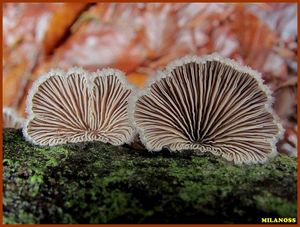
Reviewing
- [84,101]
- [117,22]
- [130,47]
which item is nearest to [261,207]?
[84,101]

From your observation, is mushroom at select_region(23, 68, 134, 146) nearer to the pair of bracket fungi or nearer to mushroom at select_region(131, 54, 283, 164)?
the pair of bracket fungi

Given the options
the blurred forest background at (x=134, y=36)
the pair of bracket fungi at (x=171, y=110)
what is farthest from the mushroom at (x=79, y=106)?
the blurred forest background at (x=134, y=36)

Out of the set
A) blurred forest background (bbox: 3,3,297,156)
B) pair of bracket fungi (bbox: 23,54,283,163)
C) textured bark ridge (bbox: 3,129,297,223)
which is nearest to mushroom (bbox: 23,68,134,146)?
pair of bracket fungi (bbox: 23,54,283,163)

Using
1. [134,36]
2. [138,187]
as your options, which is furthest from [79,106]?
[134,36]

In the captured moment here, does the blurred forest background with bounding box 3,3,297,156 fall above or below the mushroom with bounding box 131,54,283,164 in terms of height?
above

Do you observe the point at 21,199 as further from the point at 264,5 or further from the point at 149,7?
the point at 264,5

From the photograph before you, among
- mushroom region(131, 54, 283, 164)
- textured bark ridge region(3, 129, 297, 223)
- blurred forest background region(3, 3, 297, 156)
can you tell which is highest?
blurred forest background region(3, 3, 297, 156)
